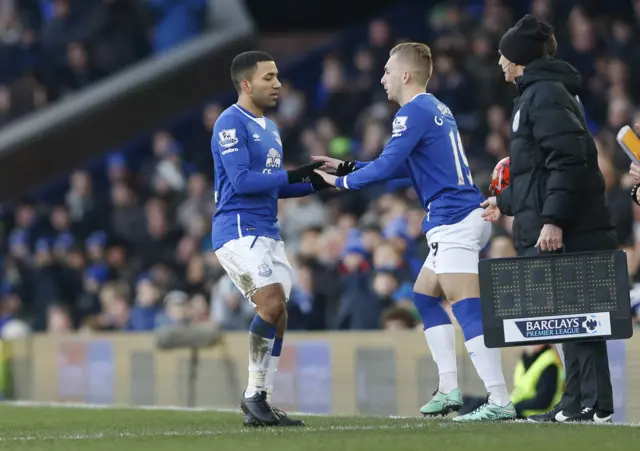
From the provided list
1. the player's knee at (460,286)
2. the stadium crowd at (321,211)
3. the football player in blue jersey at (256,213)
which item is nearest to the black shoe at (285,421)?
the football player in blue jersey at (256,213)

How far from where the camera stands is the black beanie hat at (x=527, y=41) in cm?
797

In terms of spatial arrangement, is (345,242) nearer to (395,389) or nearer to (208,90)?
(395,389)

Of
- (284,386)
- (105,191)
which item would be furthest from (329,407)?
Result: (105,191)

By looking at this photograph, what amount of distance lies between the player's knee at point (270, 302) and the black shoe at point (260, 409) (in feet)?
1.37

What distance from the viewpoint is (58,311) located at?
16547mm

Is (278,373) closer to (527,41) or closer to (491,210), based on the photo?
(491,210)

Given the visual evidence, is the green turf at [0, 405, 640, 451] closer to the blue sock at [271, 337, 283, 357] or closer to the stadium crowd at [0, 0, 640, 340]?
the blue sock at [271, 337, 283, 357]

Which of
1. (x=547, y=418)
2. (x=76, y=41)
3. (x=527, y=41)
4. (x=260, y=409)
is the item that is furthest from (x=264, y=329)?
(x=76, y=41)

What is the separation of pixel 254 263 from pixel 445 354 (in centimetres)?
120

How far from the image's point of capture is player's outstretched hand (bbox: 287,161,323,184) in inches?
333

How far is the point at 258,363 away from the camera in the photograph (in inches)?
324

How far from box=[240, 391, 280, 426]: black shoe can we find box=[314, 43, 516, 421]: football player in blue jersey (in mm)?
892

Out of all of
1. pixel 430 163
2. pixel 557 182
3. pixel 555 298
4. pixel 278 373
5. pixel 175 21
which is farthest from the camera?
pixel 175 21

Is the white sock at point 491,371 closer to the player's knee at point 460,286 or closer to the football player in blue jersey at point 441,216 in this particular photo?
the football player in blue jersey at point 441,216
